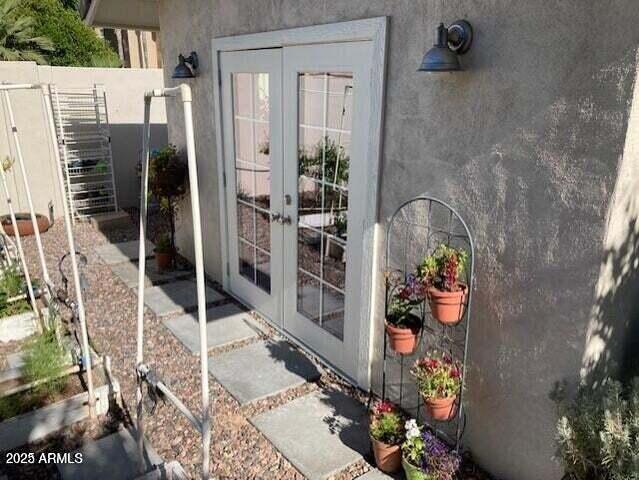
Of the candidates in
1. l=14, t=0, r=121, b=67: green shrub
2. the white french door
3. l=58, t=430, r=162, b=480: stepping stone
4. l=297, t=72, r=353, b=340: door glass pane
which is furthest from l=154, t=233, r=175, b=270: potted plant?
l=14, t=0, r=121, b=67: green shrub

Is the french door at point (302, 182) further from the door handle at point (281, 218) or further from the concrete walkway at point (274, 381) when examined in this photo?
the concrete walkway at point (274, 381)

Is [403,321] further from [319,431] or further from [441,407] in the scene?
[319,431]

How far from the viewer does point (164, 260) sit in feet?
22.0

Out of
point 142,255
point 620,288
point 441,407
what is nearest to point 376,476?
point 441,407

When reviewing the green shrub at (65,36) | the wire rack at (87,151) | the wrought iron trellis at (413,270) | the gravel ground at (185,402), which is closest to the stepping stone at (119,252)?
the gravel ground at (185,402)

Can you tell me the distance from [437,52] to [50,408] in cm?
353

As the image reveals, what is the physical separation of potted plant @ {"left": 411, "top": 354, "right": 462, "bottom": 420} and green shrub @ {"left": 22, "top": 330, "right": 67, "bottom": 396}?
2.78 m

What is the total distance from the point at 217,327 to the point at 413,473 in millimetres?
2747

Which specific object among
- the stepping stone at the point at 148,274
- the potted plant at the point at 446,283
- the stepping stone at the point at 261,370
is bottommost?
the stepping stone at the point at 148,274

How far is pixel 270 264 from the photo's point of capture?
5117 mm

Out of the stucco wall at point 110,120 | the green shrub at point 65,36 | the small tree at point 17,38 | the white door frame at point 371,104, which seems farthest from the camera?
the green shrub at point 65,36

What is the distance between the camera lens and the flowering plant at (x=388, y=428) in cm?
324

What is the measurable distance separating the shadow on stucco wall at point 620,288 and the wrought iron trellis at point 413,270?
0.67 m

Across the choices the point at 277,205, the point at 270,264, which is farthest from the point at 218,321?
the point at 277,205
